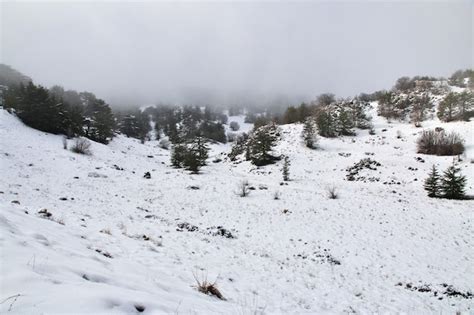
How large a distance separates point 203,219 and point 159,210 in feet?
11.6

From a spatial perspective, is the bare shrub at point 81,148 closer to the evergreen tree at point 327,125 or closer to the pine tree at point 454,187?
the pine tree at point 454,187

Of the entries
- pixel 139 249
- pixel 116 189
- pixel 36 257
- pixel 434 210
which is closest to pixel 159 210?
pixel 116 189

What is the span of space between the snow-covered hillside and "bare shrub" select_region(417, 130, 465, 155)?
607 cm

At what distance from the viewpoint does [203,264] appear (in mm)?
9781

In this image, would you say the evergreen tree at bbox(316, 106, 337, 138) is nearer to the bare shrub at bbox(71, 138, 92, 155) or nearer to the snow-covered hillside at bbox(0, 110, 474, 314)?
the snow-covered hillside at bbox(0, 110, 474, 314)

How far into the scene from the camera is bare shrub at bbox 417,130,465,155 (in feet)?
127

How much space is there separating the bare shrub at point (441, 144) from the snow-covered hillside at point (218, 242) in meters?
6.07

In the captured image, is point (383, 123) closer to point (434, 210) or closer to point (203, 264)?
point (434, 210)

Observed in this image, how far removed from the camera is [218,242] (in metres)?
13.7

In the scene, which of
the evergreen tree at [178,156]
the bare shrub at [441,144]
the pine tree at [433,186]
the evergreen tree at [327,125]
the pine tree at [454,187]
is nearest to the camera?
the pine tree at [454,187]

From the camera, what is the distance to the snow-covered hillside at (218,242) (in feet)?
16.2

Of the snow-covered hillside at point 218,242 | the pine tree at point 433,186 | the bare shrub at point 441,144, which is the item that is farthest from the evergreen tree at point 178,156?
the bare shrub at point 441,144

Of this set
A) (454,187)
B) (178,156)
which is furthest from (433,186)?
(178,156)

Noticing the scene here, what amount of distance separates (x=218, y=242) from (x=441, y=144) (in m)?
41.6
